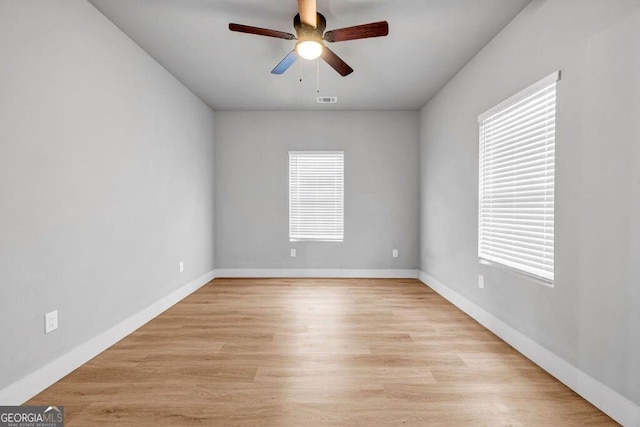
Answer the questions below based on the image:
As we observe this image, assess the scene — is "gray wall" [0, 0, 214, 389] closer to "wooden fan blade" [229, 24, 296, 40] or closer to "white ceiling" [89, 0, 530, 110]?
"white ceiling" [89, 0, 530, 110]

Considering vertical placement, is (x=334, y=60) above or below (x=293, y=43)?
below

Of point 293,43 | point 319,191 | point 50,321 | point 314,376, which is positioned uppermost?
point 293,43

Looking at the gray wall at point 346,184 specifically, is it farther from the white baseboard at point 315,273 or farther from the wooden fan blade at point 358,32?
the wooden fan blade at point 358,32

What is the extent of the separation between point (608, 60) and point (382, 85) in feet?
8.79

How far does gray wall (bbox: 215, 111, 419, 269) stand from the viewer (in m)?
5.39

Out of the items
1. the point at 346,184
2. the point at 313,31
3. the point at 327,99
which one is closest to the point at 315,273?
the point at 346,184

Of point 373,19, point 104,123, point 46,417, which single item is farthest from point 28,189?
point 373,19

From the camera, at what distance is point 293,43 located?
3.19 m

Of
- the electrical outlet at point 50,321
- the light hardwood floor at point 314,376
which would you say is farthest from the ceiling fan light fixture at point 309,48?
the electrical outlet at point 50,321

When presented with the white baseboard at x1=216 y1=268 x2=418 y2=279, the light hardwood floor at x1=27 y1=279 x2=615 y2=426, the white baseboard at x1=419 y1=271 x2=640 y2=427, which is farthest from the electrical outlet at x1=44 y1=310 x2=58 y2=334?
the white baseboard at x1=419 y1=271 x2=640 y2=427

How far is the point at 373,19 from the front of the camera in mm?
2783

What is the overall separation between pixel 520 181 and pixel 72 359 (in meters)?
3.74

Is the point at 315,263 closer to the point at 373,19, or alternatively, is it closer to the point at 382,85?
the point at 382,85

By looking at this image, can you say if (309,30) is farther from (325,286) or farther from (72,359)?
(325,286)
